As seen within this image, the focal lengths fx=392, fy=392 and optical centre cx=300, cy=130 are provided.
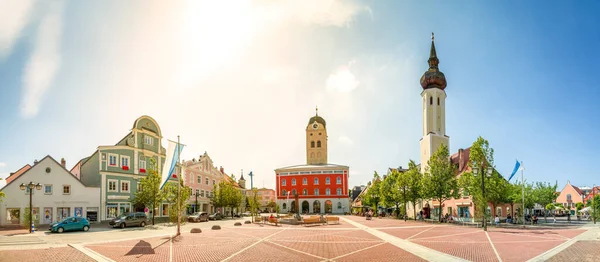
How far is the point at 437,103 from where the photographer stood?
68438 mm

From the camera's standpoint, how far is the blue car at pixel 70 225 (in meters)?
29.9

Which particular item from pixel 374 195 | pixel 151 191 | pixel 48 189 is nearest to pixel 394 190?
pixel 374 195

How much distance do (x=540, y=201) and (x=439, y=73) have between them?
26421mm

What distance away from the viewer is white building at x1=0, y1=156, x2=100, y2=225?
38.4m

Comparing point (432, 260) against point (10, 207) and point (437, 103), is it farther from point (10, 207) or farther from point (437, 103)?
point (437, 103)

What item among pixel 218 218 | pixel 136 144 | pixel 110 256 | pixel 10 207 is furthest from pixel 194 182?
pixel 110 256

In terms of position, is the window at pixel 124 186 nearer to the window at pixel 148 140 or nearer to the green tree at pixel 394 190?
the window at pixel 148 140

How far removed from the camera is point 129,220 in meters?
36.2

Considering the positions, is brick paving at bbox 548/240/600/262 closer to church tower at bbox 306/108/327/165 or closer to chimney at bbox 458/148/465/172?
chimney at bbox 458/148/465/172

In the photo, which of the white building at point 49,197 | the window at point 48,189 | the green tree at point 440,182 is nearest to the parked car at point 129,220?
the white building at point 49,197

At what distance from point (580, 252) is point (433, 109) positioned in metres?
50.1

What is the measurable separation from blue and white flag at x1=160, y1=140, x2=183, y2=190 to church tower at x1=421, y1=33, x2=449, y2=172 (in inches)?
1914

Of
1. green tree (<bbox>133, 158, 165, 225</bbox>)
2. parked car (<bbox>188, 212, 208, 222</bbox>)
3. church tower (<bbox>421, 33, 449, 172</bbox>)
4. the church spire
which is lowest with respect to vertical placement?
parked car (<bbox>188, 212, 208, 222</bbox>)

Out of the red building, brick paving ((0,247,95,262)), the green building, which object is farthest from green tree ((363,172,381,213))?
brick paving ((0,247,95,262))
